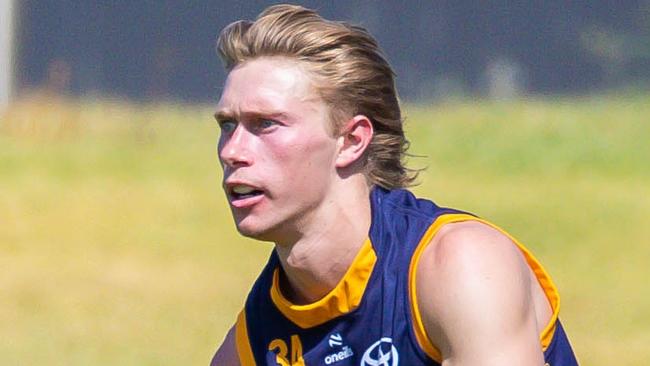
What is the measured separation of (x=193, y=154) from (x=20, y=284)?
4.14m

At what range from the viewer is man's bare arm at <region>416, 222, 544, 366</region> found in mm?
3516

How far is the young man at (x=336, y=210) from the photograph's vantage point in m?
3.75

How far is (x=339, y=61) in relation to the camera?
3928 millimetres

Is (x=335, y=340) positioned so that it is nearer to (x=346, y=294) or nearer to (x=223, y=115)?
(x=346, y=294)

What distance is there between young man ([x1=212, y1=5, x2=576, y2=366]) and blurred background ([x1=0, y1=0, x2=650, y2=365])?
559 centimetres

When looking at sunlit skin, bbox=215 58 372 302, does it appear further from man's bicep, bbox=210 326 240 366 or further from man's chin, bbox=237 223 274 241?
man's bicep, bbox=210 326 240 366

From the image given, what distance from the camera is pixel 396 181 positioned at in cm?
412

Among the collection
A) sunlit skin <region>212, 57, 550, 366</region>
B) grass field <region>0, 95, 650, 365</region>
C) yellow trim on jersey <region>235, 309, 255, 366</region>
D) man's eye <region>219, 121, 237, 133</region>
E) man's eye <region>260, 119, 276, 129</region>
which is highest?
man's eye <region>260, 119, 276, 129</region>

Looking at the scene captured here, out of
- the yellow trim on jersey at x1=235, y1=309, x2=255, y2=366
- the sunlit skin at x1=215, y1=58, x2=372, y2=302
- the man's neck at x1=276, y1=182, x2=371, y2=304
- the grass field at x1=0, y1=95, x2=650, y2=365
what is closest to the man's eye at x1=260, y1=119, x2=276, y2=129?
the sunlit skin at x1=215, y1=58, x2=372, y2=302

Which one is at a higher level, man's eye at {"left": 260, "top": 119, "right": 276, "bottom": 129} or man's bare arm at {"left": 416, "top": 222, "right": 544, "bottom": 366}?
man's eye at {"left": 260, "top": 119, "right": 276, "bottom": 129}

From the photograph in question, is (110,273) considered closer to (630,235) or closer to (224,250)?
(224,250)

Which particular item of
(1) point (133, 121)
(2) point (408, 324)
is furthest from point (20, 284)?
(2) point (408, 324)

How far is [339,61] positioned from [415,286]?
61cm

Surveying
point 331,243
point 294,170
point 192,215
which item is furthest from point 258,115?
point 192,215
